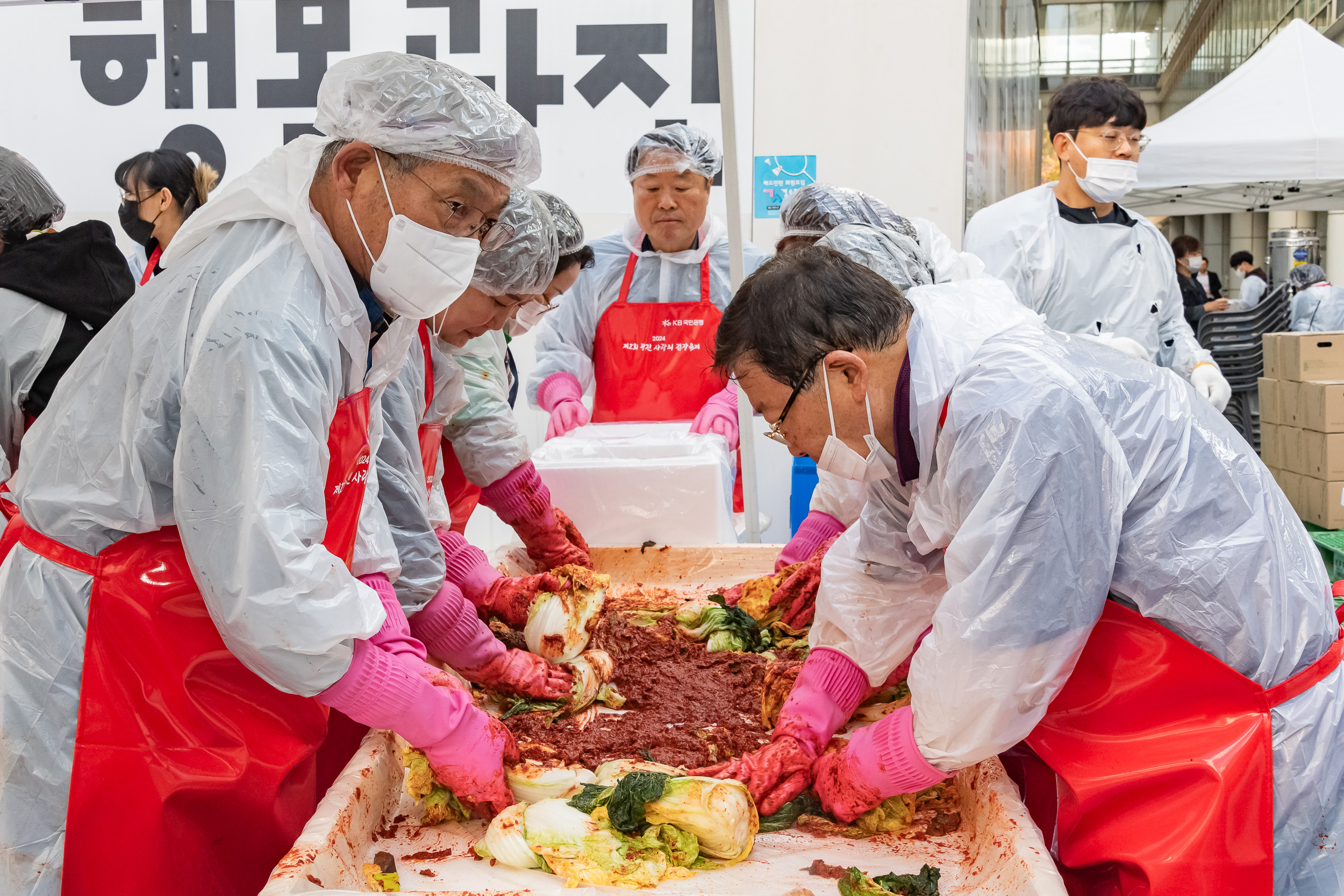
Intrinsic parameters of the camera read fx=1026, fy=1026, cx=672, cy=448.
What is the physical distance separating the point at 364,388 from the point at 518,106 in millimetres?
3911

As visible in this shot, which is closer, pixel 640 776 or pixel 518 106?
pixel 640 776

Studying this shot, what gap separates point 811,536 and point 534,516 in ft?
2.70

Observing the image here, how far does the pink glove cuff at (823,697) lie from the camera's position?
1971mm

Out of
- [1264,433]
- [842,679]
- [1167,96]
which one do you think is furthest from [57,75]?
[1167,96]

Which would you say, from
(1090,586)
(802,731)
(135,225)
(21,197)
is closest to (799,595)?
(802,731)

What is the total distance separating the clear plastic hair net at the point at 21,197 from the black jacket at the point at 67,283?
0.06m

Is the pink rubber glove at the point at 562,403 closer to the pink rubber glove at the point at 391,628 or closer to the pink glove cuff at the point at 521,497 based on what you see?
the pink glove cuff at the point at 521,497

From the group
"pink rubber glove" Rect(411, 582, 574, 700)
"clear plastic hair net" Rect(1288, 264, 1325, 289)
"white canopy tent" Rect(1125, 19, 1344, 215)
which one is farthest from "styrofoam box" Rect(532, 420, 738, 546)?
"clear plastic hair net" Rect(1288, 264, 1325, 289)

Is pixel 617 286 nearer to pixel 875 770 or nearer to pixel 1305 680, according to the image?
pixel 875 770

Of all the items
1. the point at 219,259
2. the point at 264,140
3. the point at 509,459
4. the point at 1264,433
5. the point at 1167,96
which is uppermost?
the point at 1167,96

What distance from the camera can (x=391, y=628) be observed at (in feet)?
5.93

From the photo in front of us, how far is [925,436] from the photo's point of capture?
5.41 feet

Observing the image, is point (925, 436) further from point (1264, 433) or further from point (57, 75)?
point (1264, 433)

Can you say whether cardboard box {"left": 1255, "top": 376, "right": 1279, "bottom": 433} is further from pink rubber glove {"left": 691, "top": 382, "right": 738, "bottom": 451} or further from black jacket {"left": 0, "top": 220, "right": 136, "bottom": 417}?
black jacket {"left": 0, "top": 220, "right": 136, "bottom": 417}
